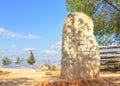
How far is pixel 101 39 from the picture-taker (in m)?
22.1

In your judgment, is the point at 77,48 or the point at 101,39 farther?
the point at 101,39

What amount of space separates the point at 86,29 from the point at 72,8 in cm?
800

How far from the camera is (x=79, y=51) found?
43.6 feet

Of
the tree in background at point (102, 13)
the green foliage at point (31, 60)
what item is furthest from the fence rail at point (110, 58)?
the green foliage at point (31, 60)

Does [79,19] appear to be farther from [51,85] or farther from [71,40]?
[51,85]

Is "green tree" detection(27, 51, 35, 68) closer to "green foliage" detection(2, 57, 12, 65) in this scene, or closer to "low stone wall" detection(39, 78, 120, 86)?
"green foliage" detection(2, 57, 12, 65)

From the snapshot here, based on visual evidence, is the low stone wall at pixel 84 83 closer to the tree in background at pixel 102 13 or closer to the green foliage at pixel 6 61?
the tree in background at pixel 102 13

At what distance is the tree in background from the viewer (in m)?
21.1

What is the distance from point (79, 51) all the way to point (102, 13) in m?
8.76

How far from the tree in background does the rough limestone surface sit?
740 cm

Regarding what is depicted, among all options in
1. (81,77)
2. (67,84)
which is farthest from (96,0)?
(67,84)

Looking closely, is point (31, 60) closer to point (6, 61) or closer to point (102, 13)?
point (6, 61)

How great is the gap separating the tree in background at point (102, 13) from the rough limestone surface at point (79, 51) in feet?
24.3

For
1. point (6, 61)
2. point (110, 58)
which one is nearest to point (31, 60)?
point (6, 61)
